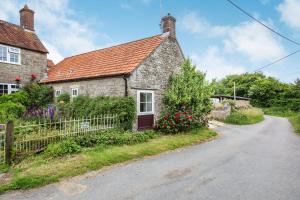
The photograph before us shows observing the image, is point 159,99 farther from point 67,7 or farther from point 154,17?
point 67,7

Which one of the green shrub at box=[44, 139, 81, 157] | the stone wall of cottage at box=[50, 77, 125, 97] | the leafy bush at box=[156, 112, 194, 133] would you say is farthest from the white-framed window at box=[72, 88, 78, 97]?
the green shrub at box=[44, 139, 81, 157]

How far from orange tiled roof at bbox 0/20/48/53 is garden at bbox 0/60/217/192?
388cm

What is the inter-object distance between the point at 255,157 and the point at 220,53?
885 inches

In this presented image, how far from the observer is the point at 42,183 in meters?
5.23

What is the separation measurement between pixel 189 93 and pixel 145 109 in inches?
127

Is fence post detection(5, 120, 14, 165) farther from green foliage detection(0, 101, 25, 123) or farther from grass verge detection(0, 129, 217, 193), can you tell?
green foliage detection(0, 101, 25, 123)

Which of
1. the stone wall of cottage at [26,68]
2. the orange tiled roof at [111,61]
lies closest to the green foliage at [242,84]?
the orange tiled roof at [111,61]

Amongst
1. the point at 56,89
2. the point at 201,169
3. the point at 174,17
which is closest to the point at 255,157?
the point at 201,169

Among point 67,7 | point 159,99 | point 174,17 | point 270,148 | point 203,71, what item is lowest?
point 270,148

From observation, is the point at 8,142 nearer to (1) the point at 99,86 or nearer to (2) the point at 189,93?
(1) the point at 99,86

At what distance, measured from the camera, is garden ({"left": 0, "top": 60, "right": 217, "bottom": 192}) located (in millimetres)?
6219

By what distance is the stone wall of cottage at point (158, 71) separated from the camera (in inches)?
468

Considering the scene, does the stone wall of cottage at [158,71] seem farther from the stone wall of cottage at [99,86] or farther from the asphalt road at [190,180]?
the asphalt road at [190,180]

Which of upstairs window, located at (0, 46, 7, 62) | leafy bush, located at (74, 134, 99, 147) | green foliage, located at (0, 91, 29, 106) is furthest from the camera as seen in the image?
upstairs window, located at (0, 46, 7, 62)
